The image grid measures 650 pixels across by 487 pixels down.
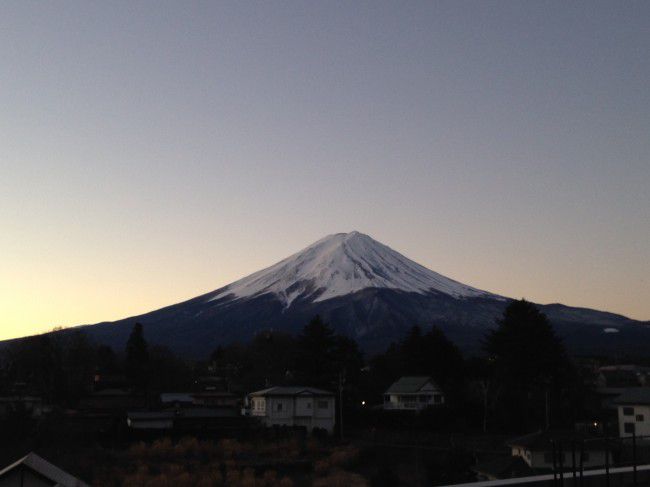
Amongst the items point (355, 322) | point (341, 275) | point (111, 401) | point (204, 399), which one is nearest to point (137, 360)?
point (204, 399)

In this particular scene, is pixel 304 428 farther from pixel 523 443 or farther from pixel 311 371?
pixel 523 443

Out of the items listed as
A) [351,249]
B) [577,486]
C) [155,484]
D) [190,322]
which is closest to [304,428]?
[155,484]

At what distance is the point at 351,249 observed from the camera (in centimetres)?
18075

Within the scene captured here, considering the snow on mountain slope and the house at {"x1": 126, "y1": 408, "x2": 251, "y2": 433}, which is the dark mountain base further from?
the house at {"x1": 126, "y1": 408, "x2": 251, "y2": 433}

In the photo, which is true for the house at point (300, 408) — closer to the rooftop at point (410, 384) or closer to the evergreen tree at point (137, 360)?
the rooftop at point (410, 384)

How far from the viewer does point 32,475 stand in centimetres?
1271

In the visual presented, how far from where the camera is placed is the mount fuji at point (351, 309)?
137625mm

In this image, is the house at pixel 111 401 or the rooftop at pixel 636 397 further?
the house at pixel 111 401

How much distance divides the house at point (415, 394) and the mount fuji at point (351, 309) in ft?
242

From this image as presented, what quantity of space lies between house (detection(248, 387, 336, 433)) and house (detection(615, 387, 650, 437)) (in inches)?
556

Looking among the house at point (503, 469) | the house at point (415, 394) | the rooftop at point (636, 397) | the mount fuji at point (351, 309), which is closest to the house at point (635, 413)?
the rooftop at point (636, 397)

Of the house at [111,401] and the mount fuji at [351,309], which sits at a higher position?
the mount fuji at [351,309]

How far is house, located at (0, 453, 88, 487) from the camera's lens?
12.4 metres

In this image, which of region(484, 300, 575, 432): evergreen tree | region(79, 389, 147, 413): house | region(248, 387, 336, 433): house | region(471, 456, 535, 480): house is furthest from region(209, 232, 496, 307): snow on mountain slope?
region(471, 456, 535, 480): house
